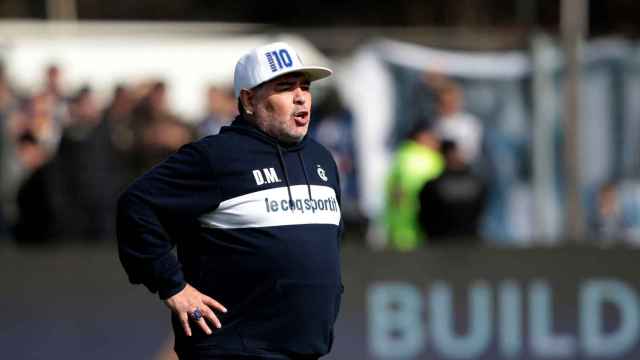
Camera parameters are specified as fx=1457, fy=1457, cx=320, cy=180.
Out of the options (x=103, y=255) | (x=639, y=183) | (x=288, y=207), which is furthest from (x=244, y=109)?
(x=639, y=183)

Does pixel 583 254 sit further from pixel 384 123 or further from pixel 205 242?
pixel 205 242

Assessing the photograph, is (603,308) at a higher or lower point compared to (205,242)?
lower

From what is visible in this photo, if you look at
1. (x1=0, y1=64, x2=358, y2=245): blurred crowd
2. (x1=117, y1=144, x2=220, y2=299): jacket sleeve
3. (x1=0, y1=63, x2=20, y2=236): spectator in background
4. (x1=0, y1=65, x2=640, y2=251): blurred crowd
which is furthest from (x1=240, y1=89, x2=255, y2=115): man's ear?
(x1=0, y1=63, x2=20, y2=236): spectator in background

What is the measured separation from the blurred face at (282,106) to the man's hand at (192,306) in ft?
2.03

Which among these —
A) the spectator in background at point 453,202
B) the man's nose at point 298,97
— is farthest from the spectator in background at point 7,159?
the man's nose at point 298,97

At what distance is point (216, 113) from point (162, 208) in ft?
18.9

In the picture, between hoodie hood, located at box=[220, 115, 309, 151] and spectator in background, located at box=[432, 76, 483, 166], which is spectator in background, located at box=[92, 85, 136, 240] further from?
hoodie hood, located at box=[220, 115, 309, 151]

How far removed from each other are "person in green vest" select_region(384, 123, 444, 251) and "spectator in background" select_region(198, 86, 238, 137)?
131 cm

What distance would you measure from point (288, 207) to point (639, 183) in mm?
6237

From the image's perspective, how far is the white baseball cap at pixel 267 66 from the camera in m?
4.97

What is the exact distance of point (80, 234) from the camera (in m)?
10.4

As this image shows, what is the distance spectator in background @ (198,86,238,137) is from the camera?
34.9ft

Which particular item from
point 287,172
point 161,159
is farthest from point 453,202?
point 287,172

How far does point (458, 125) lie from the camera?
433 inches
